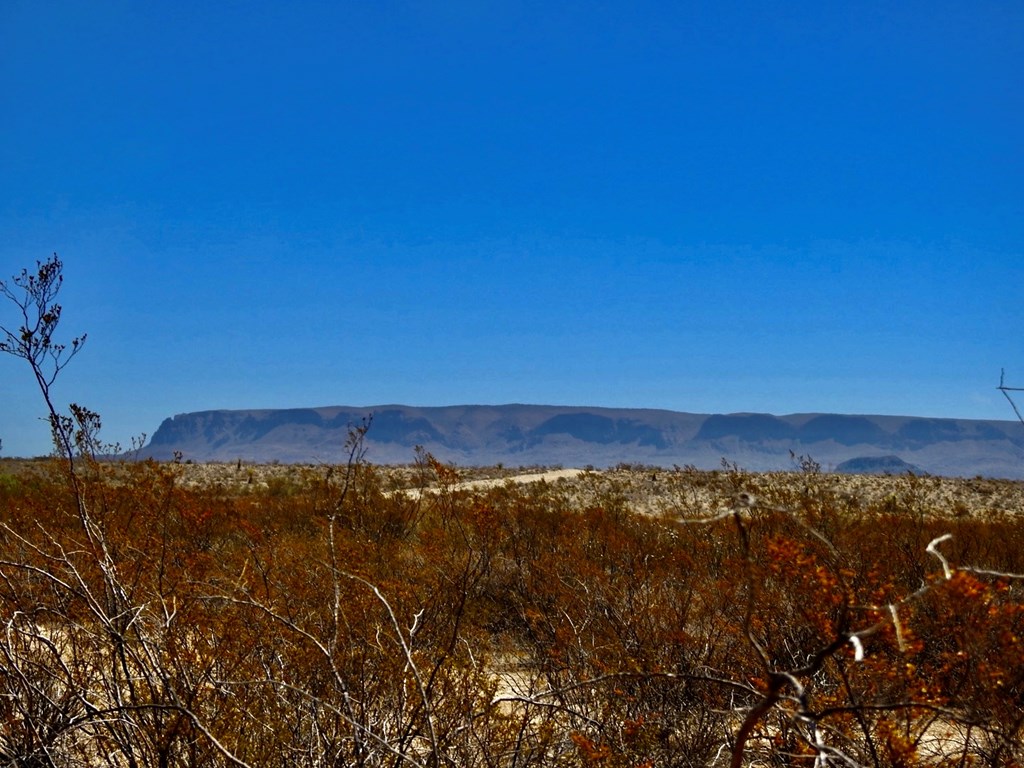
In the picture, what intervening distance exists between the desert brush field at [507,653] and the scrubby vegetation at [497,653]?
0.03 metres

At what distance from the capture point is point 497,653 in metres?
6.98

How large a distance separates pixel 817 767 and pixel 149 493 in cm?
815

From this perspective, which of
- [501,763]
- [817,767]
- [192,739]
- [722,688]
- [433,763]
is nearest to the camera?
[817,767]

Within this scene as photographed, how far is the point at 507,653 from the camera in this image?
703cm

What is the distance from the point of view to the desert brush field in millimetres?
2539

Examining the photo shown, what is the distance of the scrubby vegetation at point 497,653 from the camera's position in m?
2.53

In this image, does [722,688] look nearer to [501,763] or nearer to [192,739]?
[501,763]

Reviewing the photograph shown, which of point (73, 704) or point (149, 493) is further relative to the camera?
point (149, 493)

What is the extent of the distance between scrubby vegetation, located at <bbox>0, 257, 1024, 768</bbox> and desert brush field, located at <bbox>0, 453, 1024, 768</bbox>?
0.03 meters

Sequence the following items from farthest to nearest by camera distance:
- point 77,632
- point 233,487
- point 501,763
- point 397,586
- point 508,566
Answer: point 233,487 → point 508,566 → point 397,586 → point 77,632 → point 501,763

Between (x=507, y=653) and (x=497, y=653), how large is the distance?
0.31ft

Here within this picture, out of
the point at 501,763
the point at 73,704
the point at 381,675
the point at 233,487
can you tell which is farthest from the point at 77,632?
the point at 233,487

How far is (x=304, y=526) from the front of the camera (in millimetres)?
13586

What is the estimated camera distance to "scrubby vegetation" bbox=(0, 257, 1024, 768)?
8.31 ft
